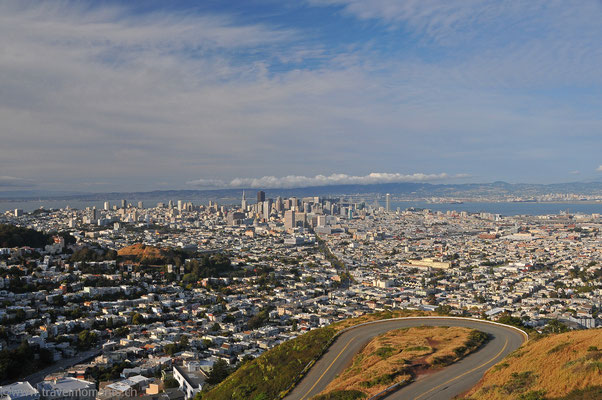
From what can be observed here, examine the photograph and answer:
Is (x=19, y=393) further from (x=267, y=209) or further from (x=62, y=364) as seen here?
(x=267, y=209)

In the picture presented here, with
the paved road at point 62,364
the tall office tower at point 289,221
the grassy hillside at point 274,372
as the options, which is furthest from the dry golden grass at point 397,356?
the tall office tower at point 289,221

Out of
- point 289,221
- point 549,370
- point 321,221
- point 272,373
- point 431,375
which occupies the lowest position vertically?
point 321,221

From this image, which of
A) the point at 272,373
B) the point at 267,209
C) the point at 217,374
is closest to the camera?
the point at 272,373

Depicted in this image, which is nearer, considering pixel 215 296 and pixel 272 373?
pixel 272 373

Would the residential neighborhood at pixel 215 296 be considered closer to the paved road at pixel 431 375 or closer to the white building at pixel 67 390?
the white building at pixel 67 390

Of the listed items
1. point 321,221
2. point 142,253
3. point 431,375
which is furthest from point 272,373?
point 321,221

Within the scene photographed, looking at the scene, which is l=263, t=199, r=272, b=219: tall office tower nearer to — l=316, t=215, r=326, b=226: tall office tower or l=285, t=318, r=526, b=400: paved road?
l=316, t=215, r=326, b=226: tall office tower

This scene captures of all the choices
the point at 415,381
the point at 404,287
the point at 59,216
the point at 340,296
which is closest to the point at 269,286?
the point at 340,296

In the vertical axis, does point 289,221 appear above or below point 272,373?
below
